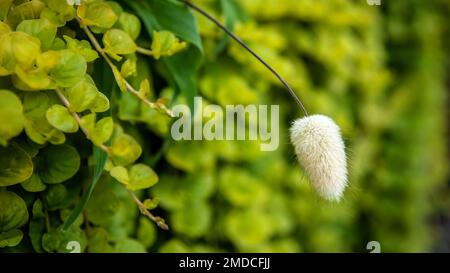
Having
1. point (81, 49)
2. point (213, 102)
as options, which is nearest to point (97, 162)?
point (81, 49)

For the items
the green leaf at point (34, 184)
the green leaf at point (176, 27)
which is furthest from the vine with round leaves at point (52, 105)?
the green leaf at point (176, 27)

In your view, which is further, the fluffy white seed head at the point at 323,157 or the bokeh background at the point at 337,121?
the bokeh background at the point at 337,121

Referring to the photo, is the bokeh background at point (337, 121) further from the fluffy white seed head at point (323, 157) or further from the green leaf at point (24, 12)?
the green leaf at point (24, 12)

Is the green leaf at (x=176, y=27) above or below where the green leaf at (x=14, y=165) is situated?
above

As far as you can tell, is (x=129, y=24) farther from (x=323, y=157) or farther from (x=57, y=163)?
(x=323, y=157)

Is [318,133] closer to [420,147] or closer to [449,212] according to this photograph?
[420,147]
